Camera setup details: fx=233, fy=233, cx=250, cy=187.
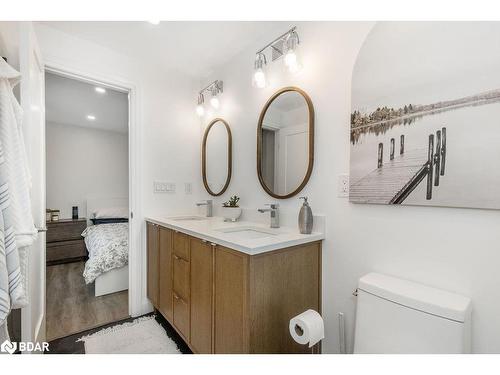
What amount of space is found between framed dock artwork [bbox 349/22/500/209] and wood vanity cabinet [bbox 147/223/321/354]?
0.54m

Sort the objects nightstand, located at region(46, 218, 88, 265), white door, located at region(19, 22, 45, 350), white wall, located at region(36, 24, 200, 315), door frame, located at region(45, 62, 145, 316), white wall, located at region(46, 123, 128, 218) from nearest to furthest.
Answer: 1. white door, located at region(19, 22, 45, 350)
2. white wall, located at region(36, 24, 200, 315)
3. door frame, located at region(45, 62, 145, 316)
4. nightstand, located at region(46, 218, 88, 265)
5. white wall, located at region(46, 123, 128, 218)

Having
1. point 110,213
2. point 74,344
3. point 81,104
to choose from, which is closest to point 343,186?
point 74,344

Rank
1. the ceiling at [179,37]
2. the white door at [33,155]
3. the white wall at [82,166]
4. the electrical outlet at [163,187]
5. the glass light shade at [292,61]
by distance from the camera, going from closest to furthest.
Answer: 1. the white door at [33,155]
2. the glass light shade at [292,61]
3. the ceiling at [179,37]
4. the electrical outlet at [163,187]
5. the white wall at [82,166]

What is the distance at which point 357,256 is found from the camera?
1273 millimetres

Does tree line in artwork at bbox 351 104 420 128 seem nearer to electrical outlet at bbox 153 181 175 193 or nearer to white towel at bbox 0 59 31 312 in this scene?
white towel at bbox 0 59 31 312

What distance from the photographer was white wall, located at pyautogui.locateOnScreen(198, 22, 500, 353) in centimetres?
92

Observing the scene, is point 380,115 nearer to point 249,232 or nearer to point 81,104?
point 249,232

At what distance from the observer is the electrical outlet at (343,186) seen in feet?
4.33

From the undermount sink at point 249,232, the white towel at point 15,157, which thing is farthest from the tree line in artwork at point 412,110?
the white towel at point 15,157

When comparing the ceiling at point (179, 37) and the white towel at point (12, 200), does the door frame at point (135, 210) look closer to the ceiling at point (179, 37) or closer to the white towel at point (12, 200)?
the ceiling at point (179, 37)

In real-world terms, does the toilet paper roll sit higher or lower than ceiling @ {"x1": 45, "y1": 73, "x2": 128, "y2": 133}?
lower

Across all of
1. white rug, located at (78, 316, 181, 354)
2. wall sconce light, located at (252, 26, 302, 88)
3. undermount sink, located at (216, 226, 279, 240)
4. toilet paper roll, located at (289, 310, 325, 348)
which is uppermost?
wall sconce light, located at (252, 26, 302, 88)

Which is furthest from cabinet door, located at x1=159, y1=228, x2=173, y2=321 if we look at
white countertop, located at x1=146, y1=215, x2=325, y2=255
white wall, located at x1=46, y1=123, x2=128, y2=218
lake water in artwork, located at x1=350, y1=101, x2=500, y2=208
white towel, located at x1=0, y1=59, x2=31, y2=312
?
white wall, located at x1=46, y1=123, x2=128, y2=218

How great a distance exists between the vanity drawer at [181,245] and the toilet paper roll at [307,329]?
2.59 ft
